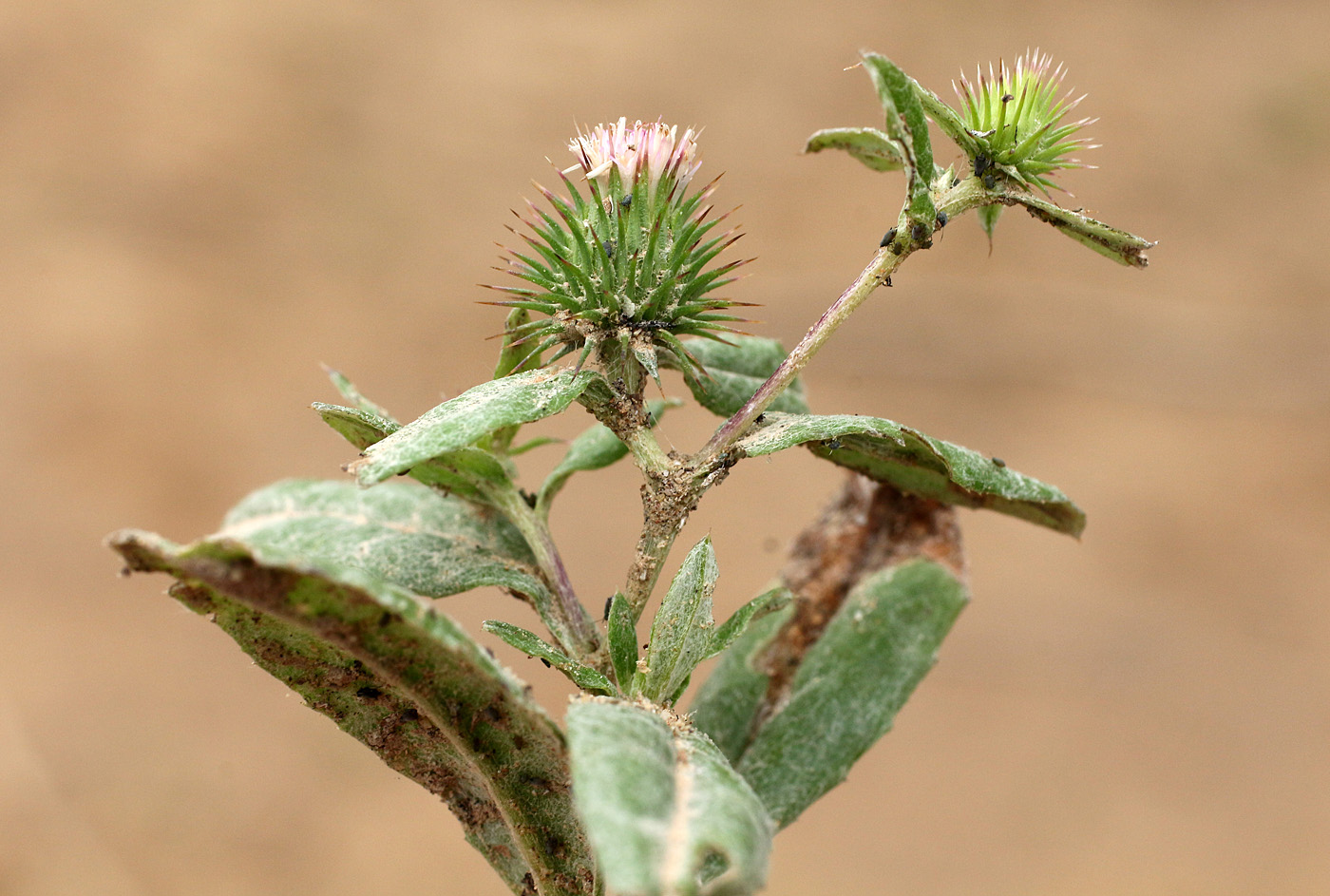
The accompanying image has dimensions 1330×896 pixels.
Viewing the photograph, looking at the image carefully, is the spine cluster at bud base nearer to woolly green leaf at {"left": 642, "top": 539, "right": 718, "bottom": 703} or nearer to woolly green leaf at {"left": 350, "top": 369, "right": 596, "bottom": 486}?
woolly green leaf at {"left": 350, "top": 369, "right": 596, "bottom": 486}

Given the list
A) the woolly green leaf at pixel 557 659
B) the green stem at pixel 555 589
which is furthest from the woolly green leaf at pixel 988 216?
the woolly green leaf at pixel 557 659

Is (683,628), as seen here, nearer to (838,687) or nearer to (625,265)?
(625,265)

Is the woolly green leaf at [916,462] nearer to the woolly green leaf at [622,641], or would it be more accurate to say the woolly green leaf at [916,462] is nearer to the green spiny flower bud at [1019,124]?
the woolly green leaf at [622,641]

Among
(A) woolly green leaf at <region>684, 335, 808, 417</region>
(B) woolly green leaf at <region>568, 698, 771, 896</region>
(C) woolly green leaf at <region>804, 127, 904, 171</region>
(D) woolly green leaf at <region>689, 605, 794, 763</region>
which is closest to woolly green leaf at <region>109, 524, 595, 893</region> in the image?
(B) woolly green leaf at <region>568, 698, 771, 896</region>

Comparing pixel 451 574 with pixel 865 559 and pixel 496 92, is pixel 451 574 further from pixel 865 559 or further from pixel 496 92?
pixel 496 92

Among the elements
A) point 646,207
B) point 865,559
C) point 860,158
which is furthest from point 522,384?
point 865,559

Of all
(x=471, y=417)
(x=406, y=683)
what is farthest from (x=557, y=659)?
(x=471, y=417)
